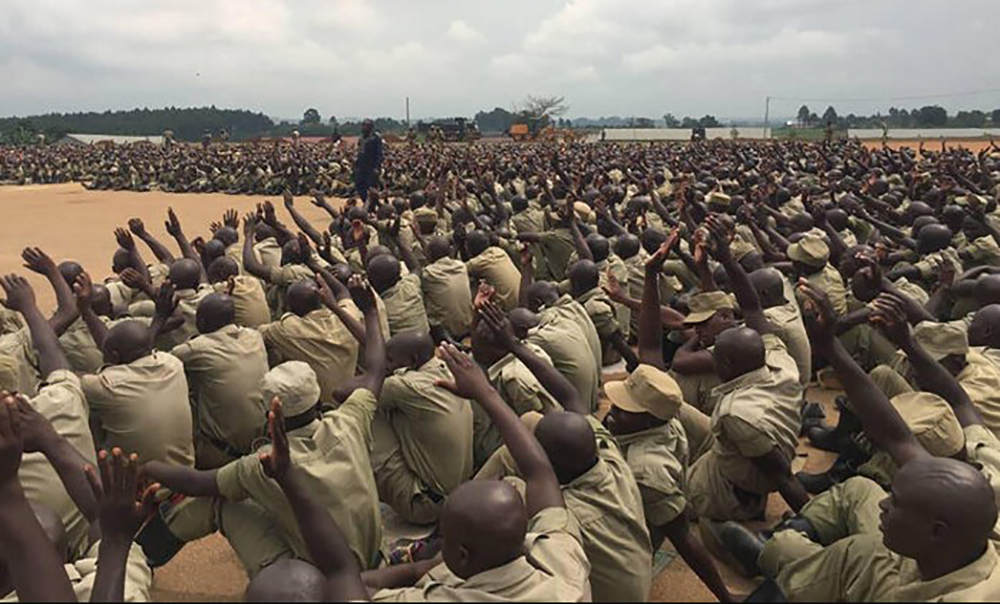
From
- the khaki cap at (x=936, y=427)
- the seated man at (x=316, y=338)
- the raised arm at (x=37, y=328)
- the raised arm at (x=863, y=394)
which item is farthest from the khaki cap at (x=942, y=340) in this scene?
the raised arm at (x=37, y=328)

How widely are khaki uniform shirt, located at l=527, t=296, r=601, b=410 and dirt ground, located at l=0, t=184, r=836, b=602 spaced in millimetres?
1200

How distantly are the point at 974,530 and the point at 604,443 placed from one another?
1334 mm

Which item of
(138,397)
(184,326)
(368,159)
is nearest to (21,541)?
(138,397)

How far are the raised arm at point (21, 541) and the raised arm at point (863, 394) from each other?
9.20ft

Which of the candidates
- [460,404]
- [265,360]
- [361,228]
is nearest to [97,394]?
[265,360]

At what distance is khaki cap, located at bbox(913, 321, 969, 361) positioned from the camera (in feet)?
12.8

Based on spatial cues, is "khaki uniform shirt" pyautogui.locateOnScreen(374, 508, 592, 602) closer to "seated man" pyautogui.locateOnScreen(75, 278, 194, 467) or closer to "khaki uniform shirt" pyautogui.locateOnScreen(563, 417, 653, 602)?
"khaki uniform shirt" pyautogui.locateOnScreen(563, 417, 653, 602)

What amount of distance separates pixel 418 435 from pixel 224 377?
1316 millimetres

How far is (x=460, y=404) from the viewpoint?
13.4 feet

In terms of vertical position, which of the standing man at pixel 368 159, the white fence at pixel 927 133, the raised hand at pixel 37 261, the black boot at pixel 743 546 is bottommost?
the black boot at pixel 743 546

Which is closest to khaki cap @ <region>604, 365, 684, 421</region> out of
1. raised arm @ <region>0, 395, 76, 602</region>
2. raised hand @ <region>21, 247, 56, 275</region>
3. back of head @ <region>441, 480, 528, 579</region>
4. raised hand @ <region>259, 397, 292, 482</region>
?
back of head @ <region>441, 480, 528, 579</region>

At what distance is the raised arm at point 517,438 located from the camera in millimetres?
2680

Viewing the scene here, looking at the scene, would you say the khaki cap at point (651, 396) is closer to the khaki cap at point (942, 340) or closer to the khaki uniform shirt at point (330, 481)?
the khaki uniform shirt at point (330, 481)

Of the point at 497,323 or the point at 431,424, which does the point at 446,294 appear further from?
the point at 497,323
